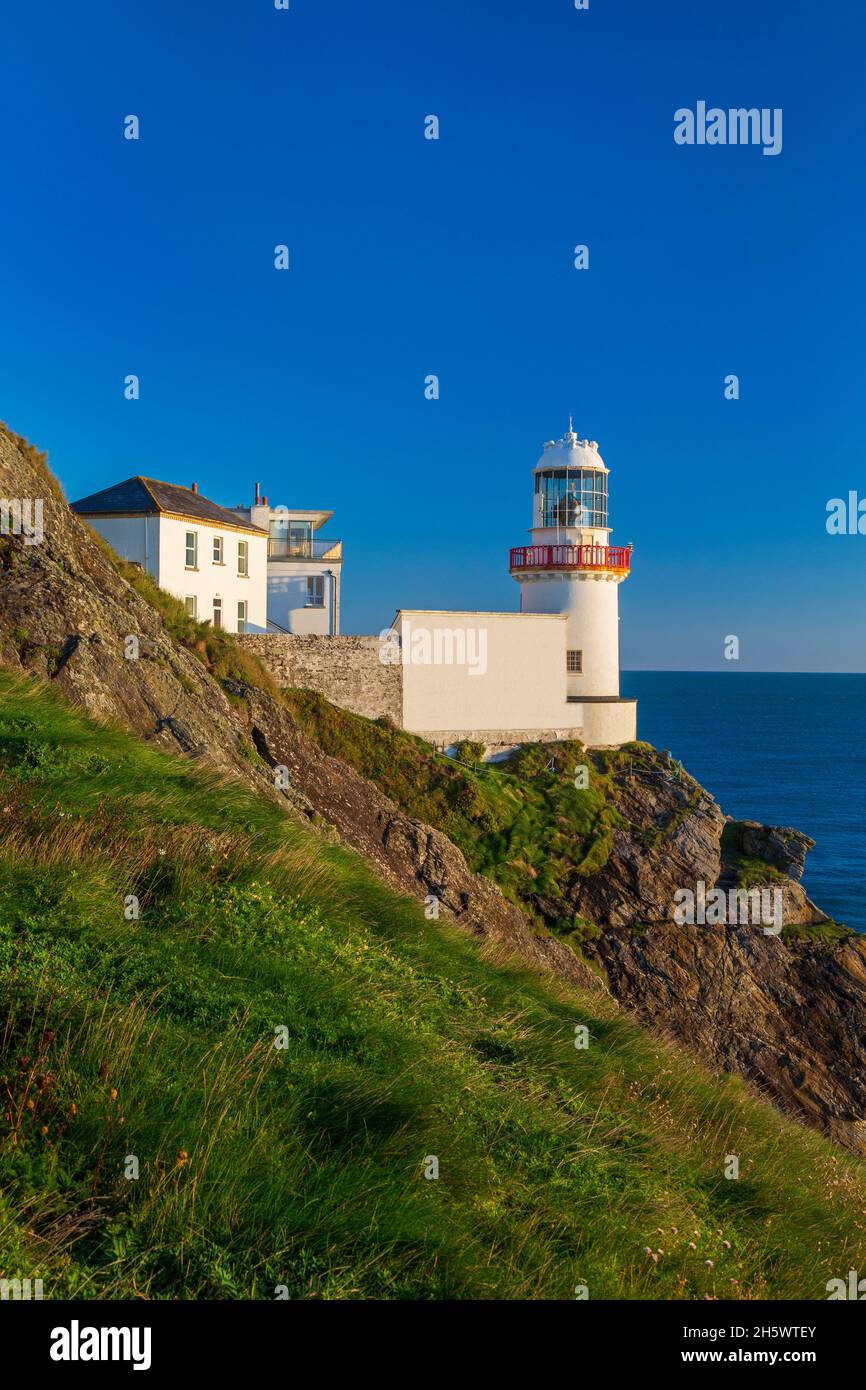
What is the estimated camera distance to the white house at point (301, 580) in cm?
4125

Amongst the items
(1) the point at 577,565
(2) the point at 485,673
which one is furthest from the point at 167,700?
(1) the point at 577,565

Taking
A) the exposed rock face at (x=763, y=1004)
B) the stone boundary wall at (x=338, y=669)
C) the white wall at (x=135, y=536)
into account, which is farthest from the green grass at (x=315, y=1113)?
the white wall at (x=135, y=536)

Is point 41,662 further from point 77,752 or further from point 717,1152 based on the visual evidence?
point 717,1152

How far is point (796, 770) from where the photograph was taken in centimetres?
9119

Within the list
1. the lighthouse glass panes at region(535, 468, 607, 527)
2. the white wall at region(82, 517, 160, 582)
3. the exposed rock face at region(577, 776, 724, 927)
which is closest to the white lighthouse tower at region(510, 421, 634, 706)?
the lighthouse glass panes at region(535, 468, 607, 527)

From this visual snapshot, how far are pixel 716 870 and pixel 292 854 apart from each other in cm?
2402

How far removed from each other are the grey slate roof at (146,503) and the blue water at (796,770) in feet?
104

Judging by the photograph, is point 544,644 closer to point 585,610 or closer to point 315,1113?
point 585,610

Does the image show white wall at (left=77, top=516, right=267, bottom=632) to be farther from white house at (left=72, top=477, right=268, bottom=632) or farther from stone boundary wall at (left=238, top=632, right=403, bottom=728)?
stone boundary wall at (left=238, top=632, right=403, bottom=728)

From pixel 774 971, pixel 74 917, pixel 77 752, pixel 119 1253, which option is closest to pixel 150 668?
pixel 77 752

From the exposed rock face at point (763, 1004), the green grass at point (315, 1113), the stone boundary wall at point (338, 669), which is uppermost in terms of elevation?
the stone boundary wall at point (338, 669)

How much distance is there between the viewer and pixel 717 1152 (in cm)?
749

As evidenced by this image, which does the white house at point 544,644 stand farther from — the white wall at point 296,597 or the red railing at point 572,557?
the white wall at point 296,597
